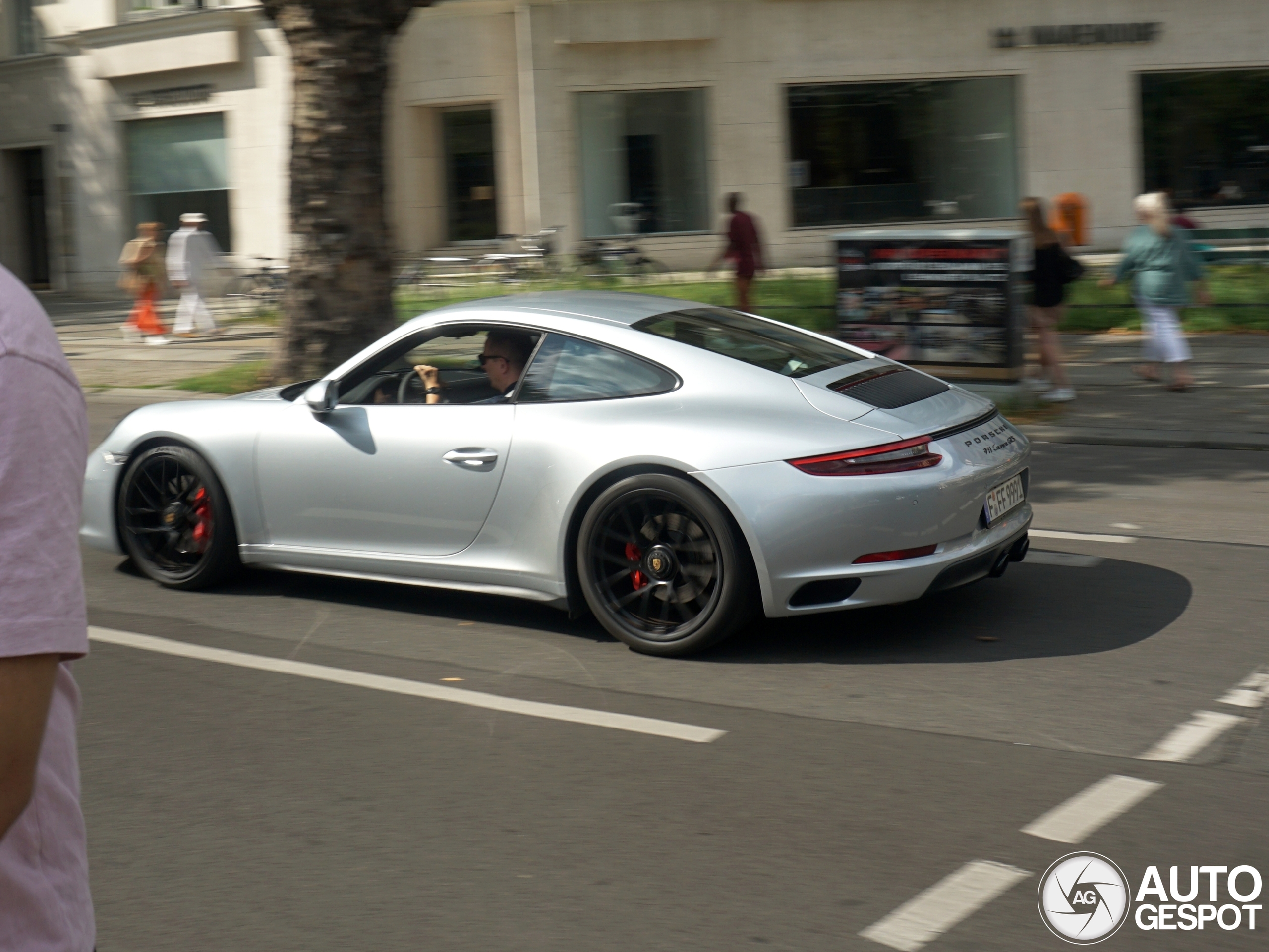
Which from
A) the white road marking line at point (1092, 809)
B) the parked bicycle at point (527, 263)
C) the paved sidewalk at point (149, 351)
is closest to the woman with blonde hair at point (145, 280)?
the paved sidewalk at point (149, 351)

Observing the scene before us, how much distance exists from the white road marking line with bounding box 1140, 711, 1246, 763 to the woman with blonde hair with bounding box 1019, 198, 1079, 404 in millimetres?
7221

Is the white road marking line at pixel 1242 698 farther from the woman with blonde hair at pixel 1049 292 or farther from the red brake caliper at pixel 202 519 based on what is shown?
the woman with blonde hair at pixel 1049 292

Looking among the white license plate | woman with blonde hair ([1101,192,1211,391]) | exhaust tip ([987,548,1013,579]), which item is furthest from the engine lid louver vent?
woman with blonde hair ([1101,192,1211,391])

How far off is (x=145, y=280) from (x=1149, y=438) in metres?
13.2

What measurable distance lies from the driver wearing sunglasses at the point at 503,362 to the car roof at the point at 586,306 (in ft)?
0.47

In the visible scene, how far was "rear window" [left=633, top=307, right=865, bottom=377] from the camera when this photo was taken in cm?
564

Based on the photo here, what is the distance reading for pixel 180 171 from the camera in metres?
27.0

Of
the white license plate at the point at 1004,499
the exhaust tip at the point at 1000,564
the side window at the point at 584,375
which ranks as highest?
the side window at the point at 584,375

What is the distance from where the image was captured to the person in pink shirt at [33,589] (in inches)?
52.6

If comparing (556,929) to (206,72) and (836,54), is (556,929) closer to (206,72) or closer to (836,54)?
(836,54)

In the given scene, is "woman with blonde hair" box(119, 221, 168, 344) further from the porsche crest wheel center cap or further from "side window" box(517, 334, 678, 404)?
the porsche crest wheel center cap

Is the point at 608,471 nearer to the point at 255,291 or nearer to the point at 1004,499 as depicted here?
the point at 1004,499

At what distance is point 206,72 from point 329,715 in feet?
78.6

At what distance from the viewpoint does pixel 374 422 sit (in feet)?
19.5
